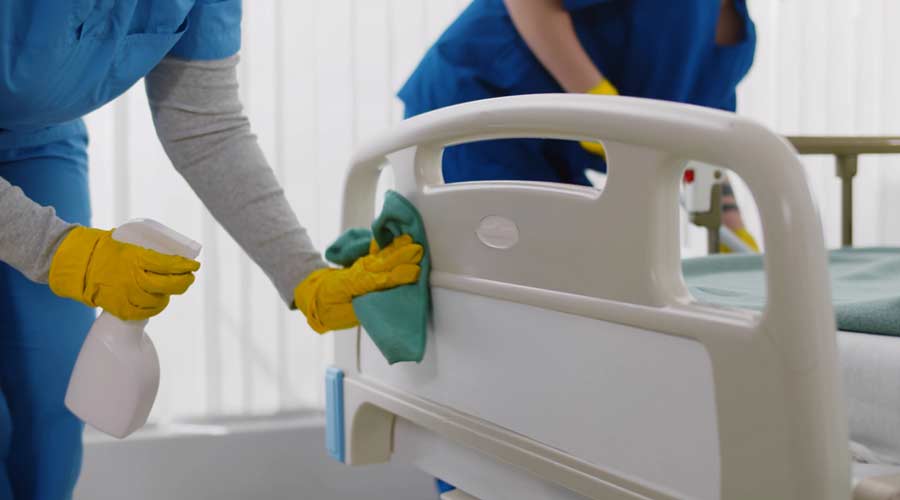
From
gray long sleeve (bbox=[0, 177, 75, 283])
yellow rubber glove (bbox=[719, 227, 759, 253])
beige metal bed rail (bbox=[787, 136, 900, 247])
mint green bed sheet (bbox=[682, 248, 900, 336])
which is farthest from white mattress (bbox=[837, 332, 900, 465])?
yellow rubber glove (bbox=[719, 227, 759, 253])

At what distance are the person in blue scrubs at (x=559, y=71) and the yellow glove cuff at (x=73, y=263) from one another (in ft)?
3.01

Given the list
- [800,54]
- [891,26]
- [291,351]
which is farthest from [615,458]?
[891,26]

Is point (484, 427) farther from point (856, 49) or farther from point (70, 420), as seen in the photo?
point (856, 49)

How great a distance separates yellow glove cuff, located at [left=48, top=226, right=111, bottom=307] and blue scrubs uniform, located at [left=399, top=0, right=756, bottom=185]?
92cm

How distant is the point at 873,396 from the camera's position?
1.01m

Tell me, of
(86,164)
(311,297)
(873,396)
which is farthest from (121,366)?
(873,396)

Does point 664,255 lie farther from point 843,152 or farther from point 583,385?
point 843,152

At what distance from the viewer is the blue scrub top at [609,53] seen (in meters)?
1.84

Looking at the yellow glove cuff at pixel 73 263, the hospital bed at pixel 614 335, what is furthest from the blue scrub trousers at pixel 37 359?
the hospital bed at pixel 614 335

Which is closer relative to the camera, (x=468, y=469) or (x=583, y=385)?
(x=583, y=385)

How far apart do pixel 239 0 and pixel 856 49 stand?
2.20m

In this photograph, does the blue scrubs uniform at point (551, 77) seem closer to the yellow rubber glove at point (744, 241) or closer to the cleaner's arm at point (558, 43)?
the cleaner's arm at point (558, 43)

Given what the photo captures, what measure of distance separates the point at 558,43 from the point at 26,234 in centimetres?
104

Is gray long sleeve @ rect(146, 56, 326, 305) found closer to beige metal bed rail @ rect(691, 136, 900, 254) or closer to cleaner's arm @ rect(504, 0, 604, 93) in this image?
cleaner's arm @ rect(504, 0, 604, 93)
